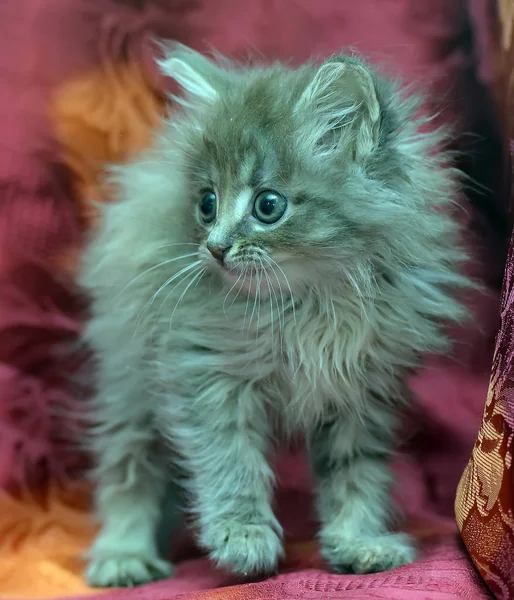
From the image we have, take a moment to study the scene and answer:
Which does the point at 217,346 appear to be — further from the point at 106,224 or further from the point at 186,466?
the point at 106,224

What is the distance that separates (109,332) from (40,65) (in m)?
0.66

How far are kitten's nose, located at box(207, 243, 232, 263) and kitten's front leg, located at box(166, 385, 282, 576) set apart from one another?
23 centimetres

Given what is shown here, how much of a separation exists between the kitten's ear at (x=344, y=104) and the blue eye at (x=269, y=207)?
0.36 feet

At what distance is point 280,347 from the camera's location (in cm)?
119

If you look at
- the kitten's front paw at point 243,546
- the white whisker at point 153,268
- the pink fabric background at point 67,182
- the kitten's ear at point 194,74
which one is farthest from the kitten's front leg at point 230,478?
the kitten's ear at point 194,74

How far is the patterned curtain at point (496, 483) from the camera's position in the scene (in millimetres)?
932

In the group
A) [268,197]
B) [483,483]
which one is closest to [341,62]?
[268,197]

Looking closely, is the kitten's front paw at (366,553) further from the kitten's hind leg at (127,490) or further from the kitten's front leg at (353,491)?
the kitten's hind leg at (127,490)

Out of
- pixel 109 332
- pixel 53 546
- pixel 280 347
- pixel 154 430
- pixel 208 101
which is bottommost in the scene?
pixel 53 546

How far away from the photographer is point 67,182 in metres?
1.67

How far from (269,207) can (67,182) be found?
737 mm

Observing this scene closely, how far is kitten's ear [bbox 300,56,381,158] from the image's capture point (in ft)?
3.51

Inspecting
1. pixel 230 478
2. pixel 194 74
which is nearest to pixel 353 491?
pixel 230 478

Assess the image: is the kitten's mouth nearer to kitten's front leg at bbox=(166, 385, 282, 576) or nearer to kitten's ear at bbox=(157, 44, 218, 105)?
kitten's front leg at bbox=(166, 385, 282, 576)
